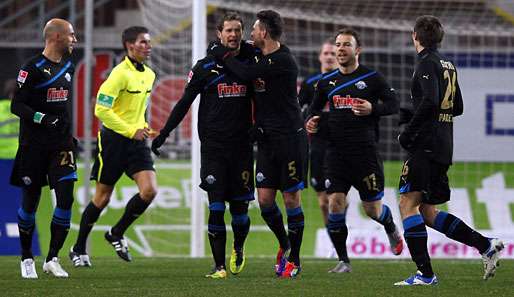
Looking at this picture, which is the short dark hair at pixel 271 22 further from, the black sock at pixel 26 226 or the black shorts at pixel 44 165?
the black sock at pixel 26 226

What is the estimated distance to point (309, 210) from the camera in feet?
56.7

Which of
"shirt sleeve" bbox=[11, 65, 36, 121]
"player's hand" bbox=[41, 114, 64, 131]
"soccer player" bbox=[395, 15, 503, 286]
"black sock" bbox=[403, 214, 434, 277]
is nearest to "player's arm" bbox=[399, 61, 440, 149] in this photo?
"soccer player" bbox=[395, 15, 503, 286]

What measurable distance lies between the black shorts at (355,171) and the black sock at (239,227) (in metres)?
1.08

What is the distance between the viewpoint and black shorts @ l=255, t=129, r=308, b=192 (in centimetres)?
1070

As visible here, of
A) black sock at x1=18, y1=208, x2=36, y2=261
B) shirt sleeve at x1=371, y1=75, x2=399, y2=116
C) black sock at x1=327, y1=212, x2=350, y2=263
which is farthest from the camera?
black sock at x1=327, y1=212, x2=350, y2=263

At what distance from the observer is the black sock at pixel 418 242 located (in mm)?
9695

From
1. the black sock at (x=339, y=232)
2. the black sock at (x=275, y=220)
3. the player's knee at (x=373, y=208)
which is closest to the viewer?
the black sock at (x=275, y=220)

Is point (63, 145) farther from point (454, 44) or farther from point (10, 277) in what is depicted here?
point (454, 44)

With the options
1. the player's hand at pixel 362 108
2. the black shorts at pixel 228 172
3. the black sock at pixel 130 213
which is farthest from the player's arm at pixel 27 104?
the player's hand at pixel 362 108

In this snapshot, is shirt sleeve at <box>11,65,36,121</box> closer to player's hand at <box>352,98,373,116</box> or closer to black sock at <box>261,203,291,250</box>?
black sock at <box>261,203,291,250</box>

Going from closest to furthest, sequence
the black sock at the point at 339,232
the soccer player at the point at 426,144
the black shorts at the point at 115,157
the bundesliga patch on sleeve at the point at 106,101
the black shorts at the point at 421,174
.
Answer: the soccer player at the point at 426,144, the black shorts at the point at 421,174, the black sock at the point at 339,232, the bundesliga patch on sleeve at the point at 106,101, the black shorts at the point at 115,157

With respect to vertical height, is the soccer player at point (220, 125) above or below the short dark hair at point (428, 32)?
below

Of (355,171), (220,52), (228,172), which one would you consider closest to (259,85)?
(220,52)

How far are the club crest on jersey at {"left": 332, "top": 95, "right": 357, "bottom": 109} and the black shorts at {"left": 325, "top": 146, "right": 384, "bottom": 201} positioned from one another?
Answer: 415 millimetres
